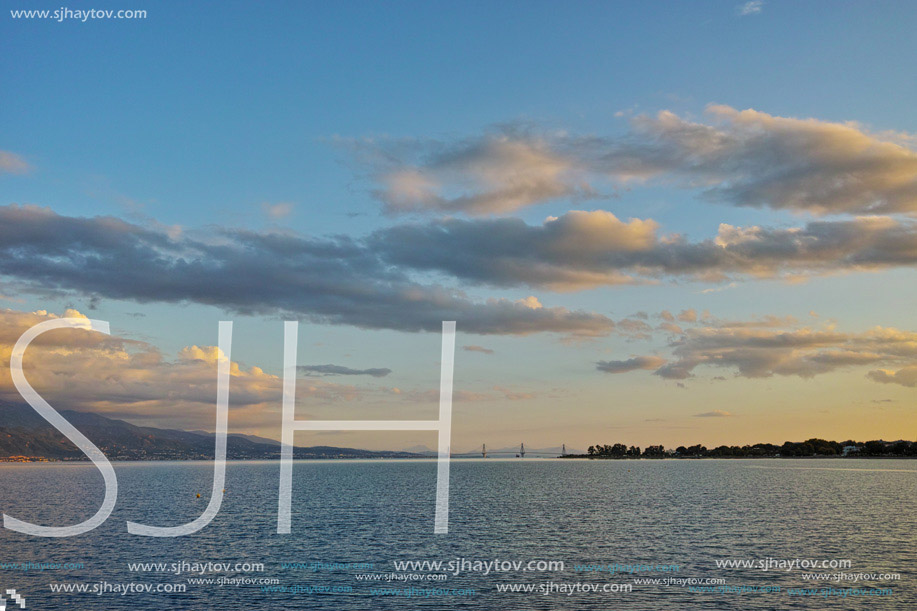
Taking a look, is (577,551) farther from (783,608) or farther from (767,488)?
(767,488)

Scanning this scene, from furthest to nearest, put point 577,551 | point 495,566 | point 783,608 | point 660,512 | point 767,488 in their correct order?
point 767,488 → point 660,512 → point 577,551 → point 495,566 → point 783,608

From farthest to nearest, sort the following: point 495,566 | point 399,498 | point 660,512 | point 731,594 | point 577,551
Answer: point 399,498, point 660,512, point 577,551, point 495,566, point 731,594

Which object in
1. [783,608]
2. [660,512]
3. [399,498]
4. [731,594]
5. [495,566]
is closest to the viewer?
[783,608]

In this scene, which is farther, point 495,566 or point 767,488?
point 767,488

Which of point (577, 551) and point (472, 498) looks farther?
point (472, 498)

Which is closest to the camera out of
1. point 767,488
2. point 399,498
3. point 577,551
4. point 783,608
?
point 783,608

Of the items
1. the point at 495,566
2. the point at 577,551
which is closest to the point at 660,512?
the point at 577,551

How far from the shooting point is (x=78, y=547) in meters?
84.1

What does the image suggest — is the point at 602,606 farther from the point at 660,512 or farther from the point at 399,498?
the point at 399,498

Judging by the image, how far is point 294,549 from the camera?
277 ft

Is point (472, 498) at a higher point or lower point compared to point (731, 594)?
lower

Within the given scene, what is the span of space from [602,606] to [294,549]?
4353 centimetres

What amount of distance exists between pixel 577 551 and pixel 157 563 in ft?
164

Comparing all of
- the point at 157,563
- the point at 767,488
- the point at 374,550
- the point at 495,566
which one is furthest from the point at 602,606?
the point at 767,488
